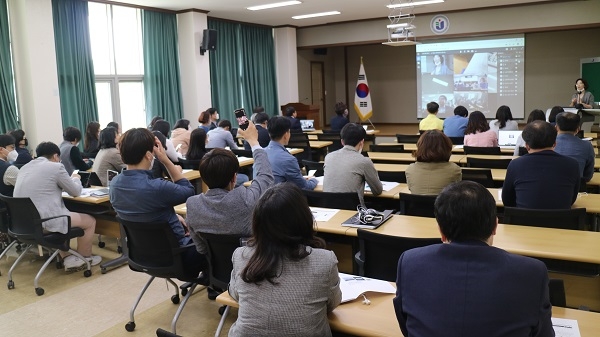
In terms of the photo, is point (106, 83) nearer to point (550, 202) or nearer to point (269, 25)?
point (269, 25)

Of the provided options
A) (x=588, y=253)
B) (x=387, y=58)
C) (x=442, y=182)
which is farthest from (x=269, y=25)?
Answer: (x=588, y=253)

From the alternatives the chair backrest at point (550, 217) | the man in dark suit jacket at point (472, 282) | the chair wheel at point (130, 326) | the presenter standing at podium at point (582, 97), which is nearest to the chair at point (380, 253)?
the man in dark suit jacket at point (472, 282)

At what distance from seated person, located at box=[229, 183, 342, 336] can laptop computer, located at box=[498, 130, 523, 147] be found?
5389 millimetres

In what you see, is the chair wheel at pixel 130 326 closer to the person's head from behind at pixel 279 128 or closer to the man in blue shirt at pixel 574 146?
the person's head from behind at pixel 279 128

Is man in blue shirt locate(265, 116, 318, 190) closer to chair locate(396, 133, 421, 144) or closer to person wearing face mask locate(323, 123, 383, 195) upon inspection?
person wearing face mask locate(323, 123, 383, 195)

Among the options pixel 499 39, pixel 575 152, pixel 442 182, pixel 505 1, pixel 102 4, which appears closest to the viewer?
pixel 442 182

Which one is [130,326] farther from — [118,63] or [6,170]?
[118,63]

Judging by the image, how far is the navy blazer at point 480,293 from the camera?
146 cm

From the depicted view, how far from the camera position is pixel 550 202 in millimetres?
3312

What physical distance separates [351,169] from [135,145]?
157 cm

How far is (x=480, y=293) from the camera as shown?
1470 millimetres

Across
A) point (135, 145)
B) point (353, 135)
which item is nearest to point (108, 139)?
point (135, 145)

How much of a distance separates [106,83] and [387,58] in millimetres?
8653

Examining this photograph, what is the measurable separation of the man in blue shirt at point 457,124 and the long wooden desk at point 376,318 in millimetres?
5785
